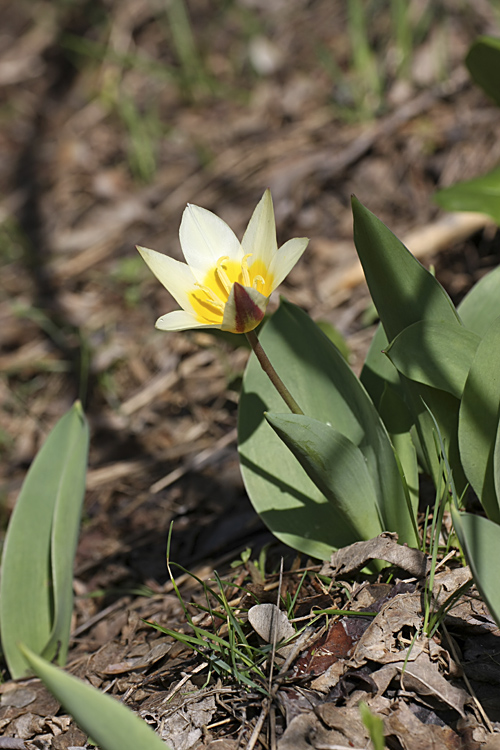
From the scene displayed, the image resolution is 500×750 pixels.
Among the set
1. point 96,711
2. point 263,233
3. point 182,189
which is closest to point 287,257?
point 263,233

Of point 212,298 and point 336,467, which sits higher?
point 212,298

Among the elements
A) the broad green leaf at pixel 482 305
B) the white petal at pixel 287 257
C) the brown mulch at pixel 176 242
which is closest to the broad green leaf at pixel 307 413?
the brown mulch at pixel 176 242

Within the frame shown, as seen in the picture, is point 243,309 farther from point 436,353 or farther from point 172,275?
point 436,353

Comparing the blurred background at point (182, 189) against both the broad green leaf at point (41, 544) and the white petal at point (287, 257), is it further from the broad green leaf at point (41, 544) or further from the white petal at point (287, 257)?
the white petal at point (287, 257)

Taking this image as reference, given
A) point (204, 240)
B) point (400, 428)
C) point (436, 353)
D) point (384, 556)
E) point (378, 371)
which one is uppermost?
point (204, 240)

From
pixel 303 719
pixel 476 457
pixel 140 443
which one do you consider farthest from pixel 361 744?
A: pixel 140 443

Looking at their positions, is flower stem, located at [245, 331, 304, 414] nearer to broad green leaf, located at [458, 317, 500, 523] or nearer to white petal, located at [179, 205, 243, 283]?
white petal, located at [179, 205, 243, 283]
